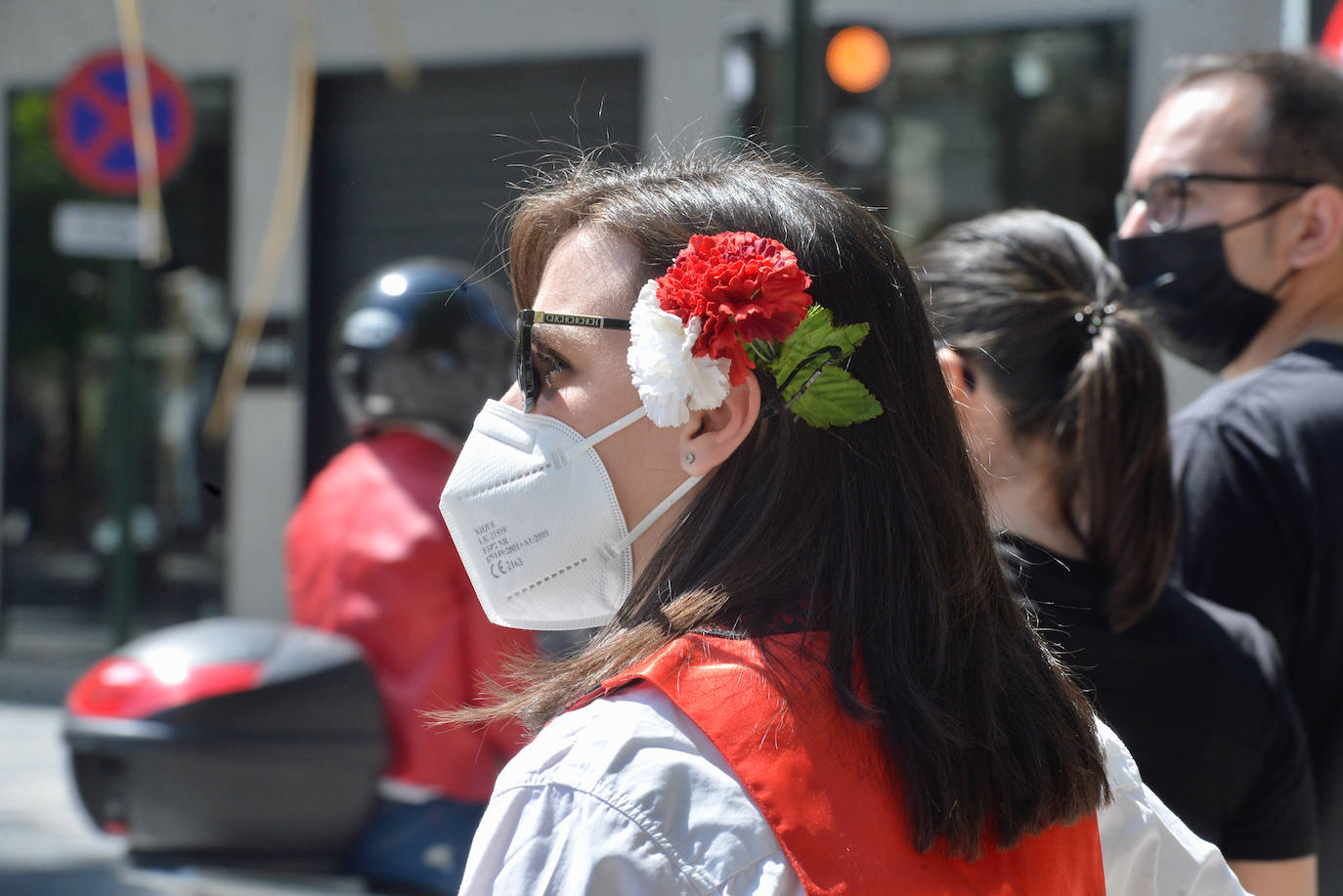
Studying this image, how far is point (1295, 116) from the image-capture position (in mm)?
2703

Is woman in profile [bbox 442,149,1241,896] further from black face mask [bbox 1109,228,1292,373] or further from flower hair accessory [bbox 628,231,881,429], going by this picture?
black face mask [bbox 1109,228,1292,373]

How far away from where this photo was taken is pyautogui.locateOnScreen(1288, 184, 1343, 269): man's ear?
267 cm

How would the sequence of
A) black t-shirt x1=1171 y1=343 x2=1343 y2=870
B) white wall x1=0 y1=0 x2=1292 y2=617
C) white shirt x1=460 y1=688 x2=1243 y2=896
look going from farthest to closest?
white wall x1=0 y1=0 x2=1292 y2=617 → black t-shirt x1=1171 y1=343 x2=1343 y2=870 → white shirt x1=460 y1=688 x2=1243 y2=896

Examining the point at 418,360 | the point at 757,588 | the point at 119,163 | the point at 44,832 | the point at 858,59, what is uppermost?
the point at 858,59

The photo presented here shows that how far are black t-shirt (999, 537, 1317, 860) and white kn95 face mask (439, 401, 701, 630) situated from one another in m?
0.64

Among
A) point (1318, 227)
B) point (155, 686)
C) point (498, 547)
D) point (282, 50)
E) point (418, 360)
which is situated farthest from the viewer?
point (282, 50)

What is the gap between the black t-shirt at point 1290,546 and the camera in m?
2.32

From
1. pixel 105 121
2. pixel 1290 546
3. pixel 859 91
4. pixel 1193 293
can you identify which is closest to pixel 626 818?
pixel 1290 546

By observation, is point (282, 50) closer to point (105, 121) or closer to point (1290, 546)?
point (105, 121)

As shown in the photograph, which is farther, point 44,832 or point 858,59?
point 44,832

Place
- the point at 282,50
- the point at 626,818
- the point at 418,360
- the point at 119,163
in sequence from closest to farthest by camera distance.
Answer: the point at 626,818 < the point at 418,360 < the point at 119,163 < the point at 282,50

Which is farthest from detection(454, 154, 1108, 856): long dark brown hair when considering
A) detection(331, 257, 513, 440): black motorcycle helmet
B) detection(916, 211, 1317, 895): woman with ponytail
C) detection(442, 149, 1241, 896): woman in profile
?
detection(331, 257, 513, 440): black motorcycle helmet

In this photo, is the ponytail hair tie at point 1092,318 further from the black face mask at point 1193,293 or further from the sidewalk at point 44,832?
the sidewalk at point 44,832

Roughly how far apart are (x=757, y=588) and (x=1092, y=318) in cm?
112
